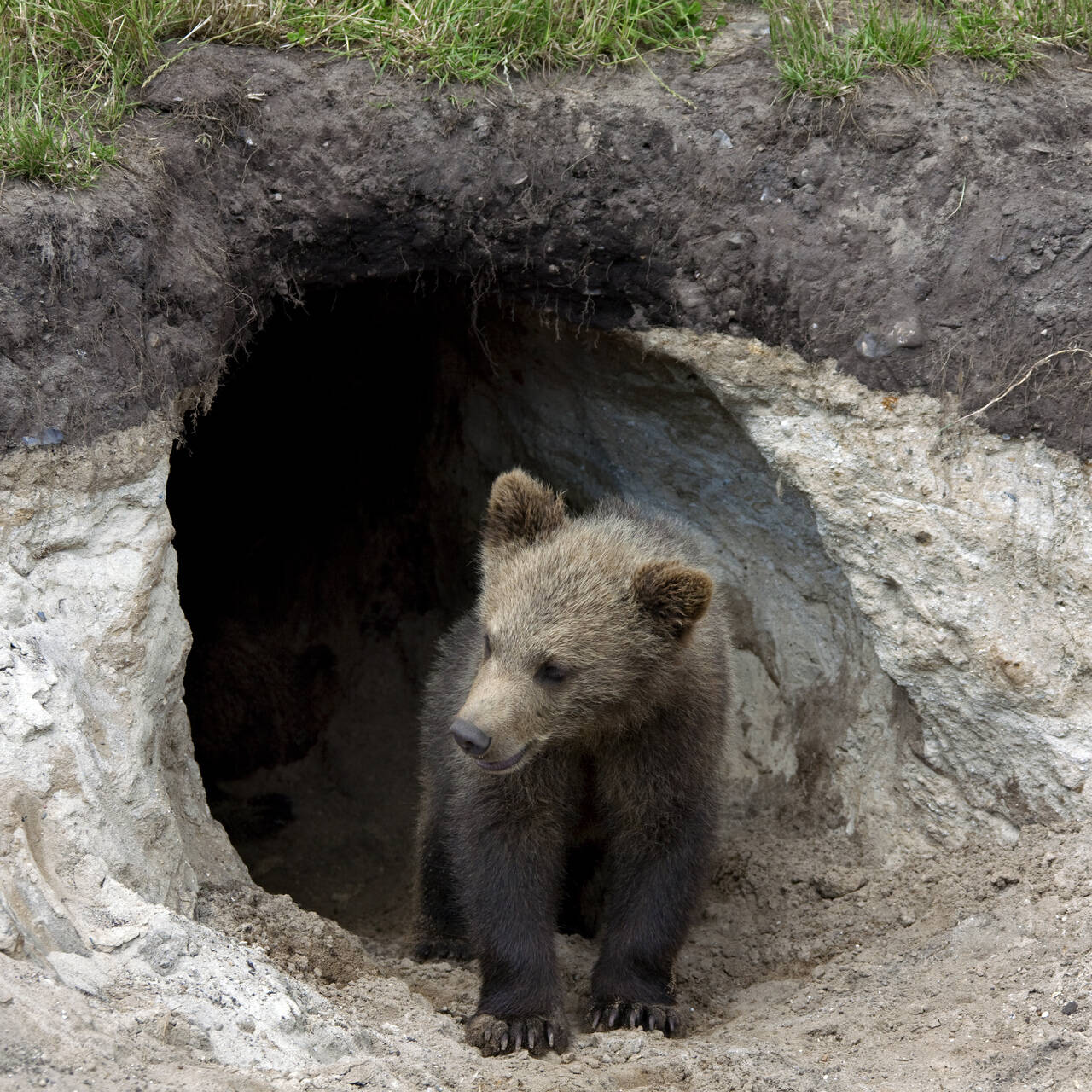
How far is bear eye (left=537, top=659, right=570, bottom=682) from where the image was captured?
4.05m

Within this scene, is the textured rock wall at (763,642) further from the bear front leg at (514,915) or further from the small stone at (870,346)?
the bear front leg at (514,915)

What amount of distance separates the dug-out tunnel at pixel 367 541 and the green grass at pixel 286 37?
1.26 metres

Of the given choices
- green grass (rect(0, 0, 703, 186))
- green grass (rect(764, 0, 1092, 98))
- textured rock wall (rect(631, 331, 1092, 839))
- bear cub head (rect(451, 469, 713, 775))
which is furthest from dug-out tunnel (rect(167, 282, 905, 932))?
green grass (rect(764, 0, 1092, 98))

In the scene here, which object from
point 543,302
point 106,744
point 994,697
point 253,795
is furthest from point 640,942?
point 253,795

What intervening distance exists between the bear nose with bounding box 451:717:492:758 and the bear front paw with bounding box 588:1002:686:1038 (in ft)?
4.23

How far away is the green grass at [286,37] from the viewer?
182 inches

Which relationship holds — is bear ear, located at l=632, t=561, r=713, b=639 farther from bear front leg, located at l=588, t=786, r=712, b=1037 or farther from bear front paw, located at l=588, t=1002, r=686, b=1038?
bear front paw, located at l=588, t=1002, r=686, b=1038

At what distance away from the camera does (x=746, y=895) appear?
5359 mm

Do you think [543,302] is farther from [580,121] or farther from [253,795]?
[253,795]

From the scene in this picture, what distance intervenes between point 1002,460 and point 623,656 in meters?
1.69

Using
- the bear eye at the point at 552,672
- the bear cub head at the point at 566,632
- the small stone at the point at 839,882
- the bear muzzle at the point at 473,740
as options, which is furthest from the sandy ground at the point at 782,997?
the bear eye at the point at 552,672

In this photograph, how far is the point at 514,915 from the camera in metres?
4.28

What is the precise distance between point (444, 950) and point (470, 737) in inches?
78.1

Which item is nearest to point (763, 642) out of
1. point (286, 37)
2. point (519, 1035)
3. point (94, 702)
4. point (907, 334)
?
point (907, 334)
